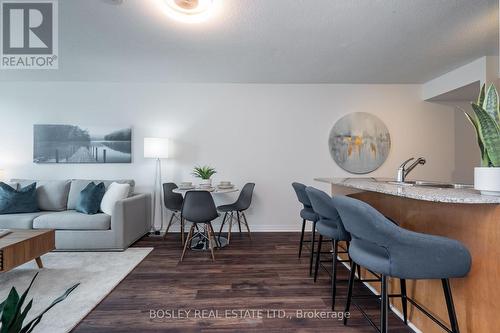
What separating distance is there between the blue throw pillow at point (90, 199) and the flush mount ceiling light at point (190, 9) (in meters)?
2.39

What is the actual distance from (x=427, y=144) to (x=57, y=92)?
247 inches

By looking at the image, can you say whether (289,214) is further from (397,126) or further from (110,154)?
(110,154)

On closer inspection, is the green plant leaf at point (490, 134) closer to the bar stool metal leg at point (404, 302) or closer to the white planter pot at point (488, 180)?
the white planter pot at point (488, 180)

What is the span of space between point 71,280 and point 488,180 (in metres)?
3.20

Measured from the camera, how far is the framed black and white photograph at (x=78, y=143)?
369 cm

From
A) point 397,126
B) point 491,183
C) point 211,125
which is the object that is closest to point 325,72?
point 397,126

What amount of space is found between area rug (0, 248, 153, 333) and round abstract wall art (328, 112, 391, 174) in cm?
326

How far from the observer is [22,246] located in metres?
2.08

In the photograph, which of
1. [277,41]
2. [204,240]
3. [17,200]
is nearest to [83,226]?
[17,200]

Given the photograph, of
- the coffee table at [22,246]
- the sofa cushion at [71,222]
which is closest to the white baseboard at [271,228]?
the sofa cushion at [71,222]

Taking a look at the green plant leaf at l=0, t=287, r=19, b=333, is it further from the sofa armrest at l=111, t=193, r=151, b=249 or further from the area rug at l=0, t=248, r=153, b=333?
the sofa armrest at l=111, t=193, r=151, b=249

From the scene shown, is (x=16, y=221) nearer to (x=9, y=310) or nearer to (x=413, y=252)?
(x=9, y=310)

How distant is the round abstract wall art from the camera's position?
150 inches

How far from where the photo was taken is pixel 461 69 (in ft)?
10.4
